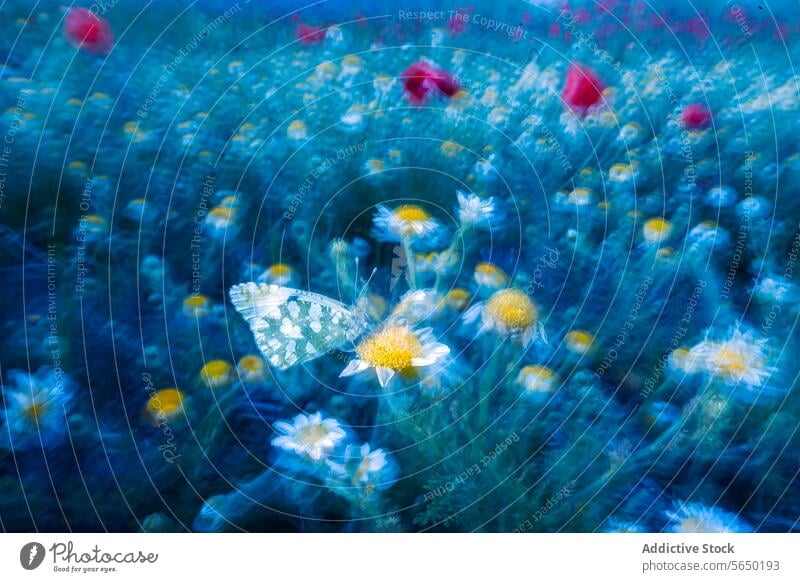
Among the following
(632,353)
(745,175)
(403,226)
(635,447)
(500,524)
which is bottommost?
(500,524)

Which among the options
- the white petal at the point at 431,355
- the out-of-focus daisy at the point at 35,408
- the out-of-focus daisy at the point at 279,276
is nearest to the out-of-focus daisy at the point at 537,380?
the white petal at the point at 431,355

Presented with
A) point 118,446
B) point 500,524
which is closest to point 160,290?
point 118,446

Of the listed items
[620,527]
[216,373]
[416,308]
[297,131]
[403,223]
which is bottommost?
[620,527]

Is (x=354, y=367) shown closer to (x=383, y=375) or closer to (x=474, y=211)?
(x=383, y=375)

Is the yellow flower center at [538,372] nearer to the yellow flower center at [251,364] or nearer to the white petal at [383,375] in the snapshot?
the white petal at [383,375]

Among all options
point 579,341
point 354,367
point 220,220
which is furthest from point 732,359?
point 220,220

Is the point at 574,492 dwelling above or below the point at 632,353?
below

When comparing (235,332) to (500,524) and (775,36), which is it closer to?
(500,524)
